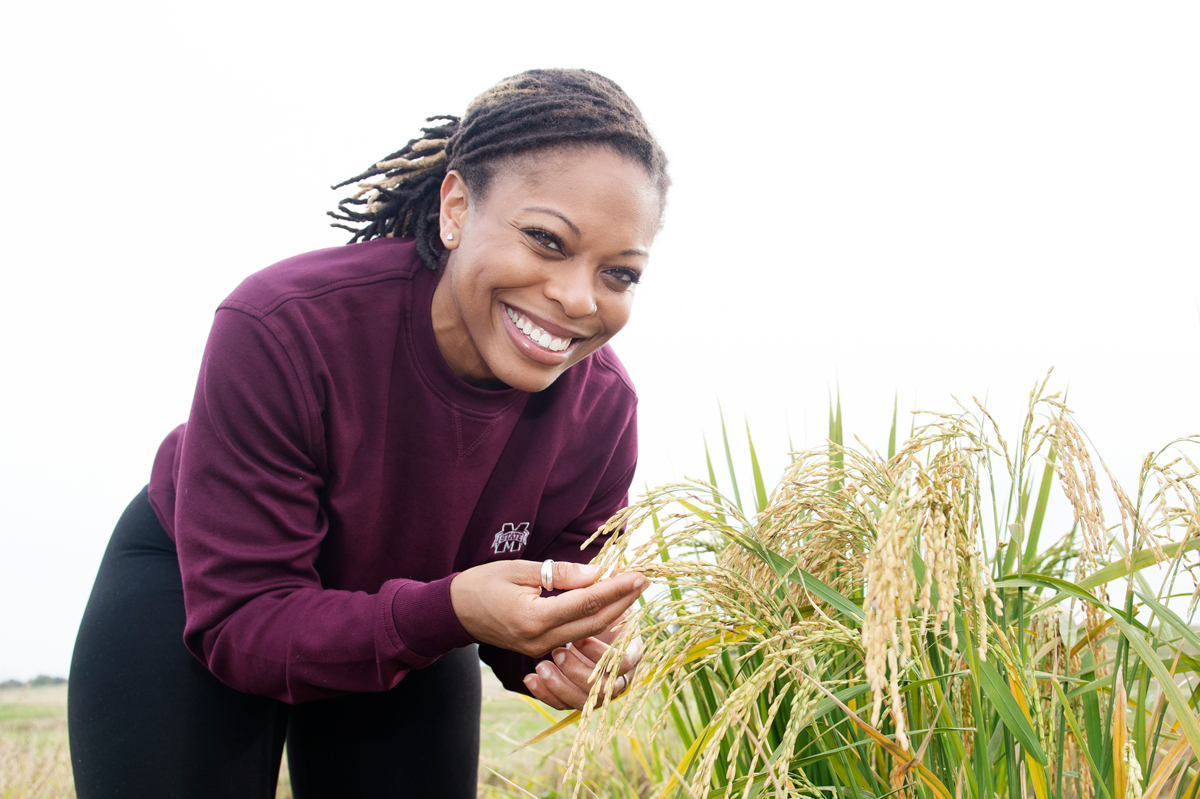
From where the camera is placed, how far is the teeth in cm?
209

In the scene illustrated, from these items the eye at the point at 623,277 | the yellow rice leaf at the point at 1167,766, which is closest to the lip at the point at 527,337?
the eye at the point at 623,277

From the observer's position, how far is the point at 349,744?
2.49m

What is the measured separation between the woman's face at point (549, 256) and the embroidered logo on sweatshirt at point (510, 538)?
0.52 m

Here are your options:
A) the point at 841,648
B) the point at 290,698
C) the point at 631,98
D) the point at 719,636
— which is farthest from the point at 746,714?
the point at 631,98

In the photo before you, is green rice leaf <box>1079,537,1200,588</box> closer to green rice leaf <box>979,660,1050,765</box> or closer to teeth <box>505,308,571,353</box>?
green rice leaf <box>979,660,1050,765</box>

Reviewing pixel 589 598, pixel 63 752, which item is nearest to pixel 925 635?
pixel 589 598

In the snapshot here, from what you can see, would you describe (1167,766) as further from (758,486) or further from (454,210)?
(454,210)

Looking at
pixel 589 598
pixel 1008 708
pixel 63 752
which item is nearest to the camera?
pixel 1008 708

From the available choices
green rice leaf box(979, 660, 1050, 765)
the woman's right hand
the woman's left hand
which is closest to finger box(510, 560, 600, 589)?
the woman's right hand

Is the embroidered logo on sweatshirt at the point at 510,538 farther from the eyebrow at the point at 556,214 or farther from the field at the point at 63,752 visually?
the field at the point at 63,752

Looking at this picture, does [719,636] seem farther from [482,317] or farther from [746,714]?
[482,317]

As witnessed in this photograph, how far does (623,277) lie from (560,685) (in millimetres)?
1007

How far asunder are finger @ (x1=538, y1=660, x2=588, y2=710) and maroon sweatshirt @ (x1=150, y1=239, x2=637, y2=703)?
0.89 feet

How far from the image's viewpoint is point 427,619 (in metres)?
1.78
